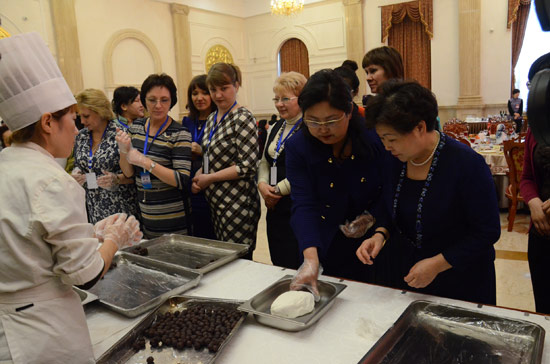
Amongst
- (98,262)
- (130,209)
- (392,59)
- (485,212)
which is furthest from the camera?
(130,209)

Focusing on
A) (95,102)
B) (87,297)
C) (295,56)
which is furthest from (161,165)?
(295,56)

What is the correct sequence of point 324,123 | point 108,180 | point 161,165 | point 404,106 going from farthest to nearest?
point 108,180 < point 161,165 < point 324,123 < point 404,106

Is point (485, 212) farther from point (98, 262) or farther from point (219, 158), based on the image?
point (219, 158)

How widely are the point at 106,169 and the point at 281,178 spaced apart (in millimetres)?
986

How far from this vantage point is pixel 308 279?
55.8 inches

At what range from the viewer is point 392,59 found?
2287 mm

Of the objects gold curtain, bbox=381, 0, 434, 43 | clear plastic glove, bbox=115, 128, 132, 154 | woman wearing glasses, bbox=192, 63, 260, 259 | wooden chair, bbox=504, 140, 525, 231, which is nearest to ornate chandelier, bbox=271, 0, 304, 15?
gold curtain, bbox=381, 0, 434, 43

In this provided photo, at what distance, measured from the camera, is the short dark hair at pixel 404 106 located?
4.16ft

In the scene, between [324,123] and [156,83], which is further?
[156,83]

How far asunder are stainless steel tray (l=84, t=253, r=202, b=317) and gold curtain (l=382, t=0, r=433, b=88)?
8027mm

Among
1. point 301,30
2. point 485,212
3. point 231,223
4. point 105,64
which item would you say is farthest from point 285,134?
point 301,30

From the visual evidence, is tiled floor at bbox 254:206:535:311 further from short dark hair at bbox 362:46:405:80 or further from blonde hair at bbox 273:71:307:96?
blonde hair at bbox 273:71:307:96

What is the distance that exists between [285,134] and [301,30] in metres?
8.34

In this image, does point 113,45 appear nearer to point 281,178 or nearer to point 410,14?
point 410,14
